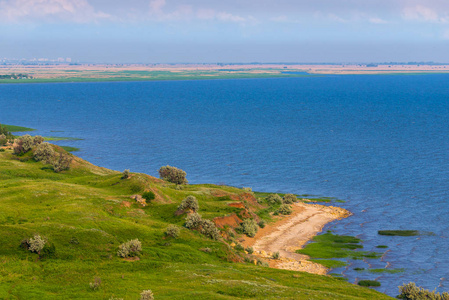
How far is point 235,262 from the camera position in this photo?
4844 centimetres

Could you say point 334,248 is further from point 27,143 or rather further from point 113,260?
point 27,143

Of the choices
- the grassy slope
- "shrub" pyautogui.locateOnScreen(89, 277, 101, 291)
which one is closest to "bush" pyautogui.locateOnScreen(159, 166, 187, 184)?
the grassy slope

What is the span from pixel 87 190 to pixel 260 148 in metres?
76.2

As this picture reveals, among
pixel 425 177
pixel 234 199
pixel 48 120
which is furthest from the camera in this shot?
pixel 48 120

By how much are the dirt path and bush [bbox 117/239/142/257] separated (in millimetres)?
17922

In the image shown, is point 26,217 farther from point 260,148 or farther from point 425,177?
point 260,148

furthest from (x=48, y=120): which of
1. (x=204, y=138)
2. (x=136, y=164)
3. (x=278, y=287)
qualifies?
(x=278, y=287)

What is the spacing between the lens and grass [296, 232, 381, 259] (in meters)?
60.5

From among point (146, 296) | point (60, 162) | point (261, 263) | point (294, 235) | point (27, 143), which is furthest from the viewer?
point (27, 143)

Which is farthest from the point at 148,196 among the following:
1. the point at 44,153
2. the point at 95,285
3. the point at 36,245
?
the point at 44,153

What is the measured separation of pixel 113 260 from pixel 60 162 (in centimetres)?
4338

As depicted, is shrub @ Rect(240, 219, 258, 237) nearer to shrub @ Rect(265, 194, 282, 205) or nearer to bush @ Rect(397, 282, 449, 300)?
shrub @ Rect(265, 194, 282, 205)

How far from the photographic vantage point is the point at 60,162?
3169 inches

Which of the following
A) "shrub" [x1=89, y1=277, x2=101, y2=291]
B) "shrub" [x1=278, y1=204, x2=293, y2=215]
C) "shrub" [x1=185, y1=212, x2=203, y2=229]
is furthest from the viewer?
"shrub" [x1=278, y1=204, x2=293, y2=215]
